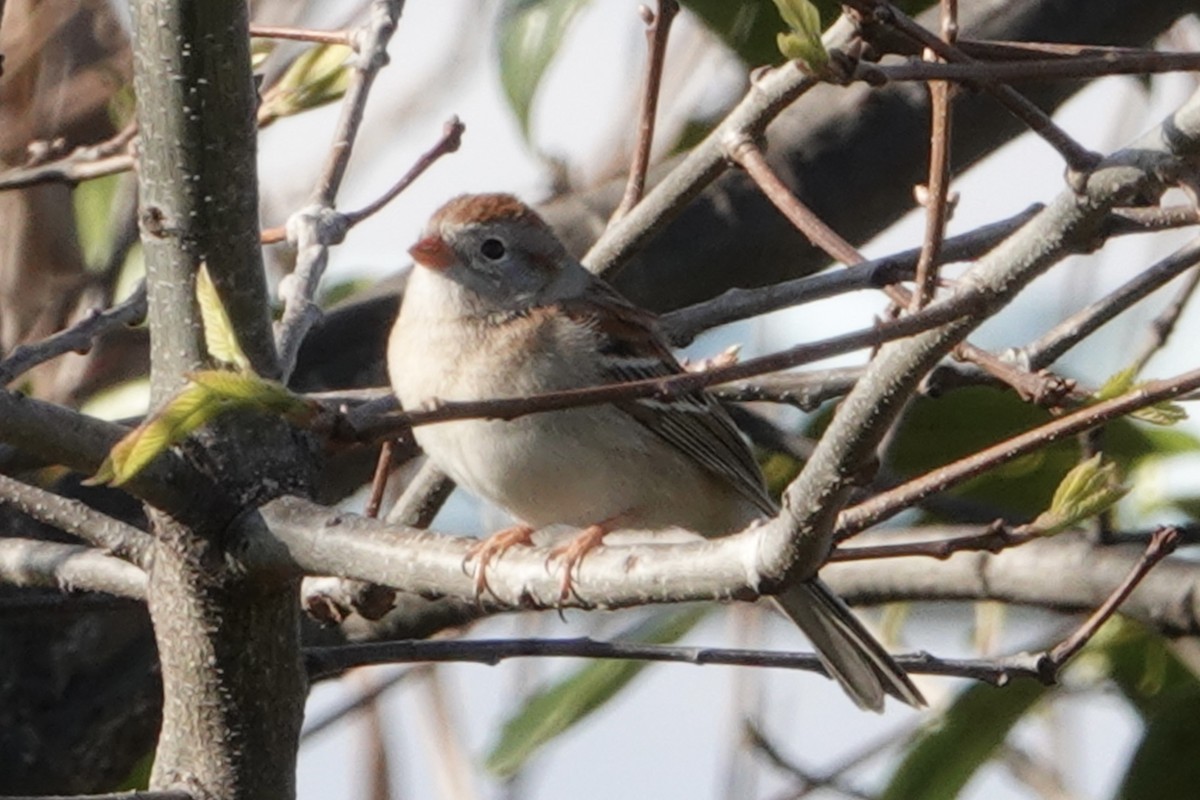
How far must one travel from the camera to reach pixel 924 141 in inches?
140

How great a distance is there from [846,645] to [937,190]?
4.57ft

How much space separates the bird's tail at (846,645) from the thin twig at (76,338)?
102 cm

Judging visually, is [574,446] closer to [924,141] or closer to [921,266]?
[924,141]

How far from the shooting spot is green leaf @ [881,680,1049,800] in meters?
2.95

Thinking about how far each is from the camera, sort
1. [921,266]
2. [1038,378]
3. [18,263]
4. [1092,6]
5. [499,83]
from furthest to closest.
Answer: [18,263] < [1092,6] < [499,83] < [1038,378] < [921,266]

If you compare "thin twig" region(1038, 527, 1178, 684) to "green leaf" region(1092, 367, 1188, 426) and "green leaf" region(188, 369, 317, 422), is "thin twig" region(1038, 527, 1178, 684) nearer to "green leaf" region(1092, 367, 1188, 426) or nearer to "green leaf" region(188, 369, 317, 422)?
"green leaf" region(1092, 367, 1188, 426)

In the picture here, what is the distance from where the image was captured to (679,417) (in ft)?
11.0

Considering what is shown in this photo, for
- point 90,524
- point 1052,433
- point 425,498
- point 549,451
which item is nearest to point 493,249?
point 549,451

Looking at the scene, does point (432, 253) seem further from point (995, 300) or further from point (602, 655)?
point (995, 300)

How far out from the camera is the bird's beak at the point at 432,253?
3.51 m

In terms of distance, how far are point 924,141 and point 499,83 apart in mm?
890

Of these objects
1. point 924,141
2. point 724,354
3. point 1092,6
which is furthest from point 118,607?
point 1092,6

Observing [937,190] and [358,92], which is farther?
[358,92]

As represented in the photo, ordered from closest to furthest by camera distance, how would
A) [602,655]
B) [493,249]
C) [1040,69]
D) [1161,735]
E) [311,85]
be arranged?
[1040,69] → [602,655] → [1161,735] → [311,85] → [493,249]
